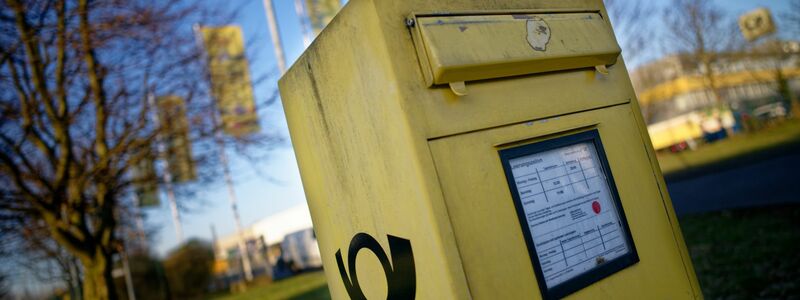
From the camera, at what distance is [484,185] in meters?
1.31

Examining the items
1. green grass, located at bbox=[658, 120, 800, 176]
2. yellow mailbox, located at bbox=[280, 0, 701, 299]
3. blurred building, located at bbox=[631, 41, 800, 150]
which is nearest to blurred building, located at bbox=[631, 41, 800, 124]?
blurred building, located at bbox=[631, 41, 800, 150]

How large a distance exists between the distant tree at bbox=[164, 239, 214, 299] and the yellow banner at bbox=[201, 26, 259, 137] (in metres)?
18.7

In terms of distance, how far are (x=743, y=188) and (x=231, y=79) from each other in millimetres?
A: 8629

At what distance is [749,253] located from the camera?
16.9ft

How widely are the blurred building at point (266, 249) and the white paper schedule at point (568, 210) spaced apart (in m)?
23.2

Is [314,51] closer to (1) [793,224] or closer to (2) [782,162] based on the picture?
(1) [793,224]

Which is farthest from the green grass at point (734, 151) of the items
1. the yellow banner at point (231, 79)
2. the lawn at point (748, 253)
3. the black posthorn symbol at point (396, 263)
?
the black posthorn symbol at point (396, 263)

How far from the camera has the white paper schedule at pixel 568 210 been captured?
138 centimetres

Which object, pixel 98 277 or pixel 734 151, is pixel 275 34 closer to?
pixel 98 277

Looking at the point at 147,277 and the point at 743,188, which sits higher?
the point at 147,277

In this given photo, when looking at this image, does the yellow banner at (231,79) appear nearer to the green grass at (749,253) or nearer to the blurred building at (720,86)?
the green grass at (749,253)

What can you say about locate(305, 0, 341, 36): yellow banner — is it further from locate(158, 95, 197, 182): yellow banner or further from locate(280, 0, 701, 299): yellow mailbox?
locate(280, 0, 701, 299): yellow mailbox

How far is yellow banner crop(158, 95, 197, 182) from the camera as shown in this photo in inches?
228

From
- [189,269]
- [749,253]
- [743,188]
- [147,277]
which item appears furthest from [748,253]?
[189,269]
